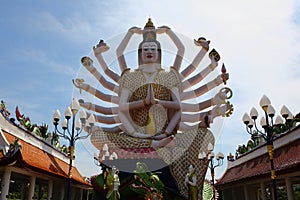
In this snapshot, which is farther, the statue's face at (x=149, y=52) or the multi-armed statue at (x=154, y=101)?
the statue's face at (x=149, y=52)

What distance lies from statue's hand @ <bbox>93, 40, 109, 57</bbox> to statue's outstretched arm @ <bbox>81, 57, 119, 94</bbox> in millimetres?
411

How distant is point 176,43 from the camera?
12.0 metres

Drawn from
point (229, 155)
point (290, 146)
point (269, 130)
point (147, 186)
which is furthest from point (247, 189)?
point (147, 186)

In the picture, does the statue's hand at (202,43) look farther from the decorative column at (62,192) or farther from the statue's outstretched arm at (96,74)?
the decorative column at (62,192)

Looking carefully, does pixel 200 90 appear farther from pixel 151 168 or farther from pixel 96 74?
pixel 151 168

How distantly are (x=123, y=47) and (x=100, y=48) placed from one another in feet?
3.03

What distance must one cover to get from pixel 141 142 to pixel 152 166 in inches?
40.1

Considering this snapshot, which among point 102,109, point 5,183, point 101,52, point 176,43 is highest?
point 176,43

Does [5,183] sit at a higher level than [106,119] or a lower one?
lower

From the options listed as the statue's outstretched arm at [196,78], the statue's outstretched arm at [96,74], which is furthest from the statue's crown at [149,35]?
the statue's outstretched arm at [96,74]

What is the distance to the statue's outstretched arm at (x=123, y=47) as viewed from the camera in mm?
12031

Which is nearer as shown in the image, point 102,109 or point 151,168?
point 151,168

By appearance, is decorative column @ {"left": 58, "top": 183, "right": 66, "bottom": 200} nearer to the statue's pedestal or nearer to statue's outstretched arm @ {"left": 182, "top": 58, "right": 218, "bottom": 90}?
the statue's pedestal

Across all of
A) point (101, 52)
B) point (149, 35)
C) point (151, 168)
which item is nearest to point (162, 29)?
point (149, 35)
